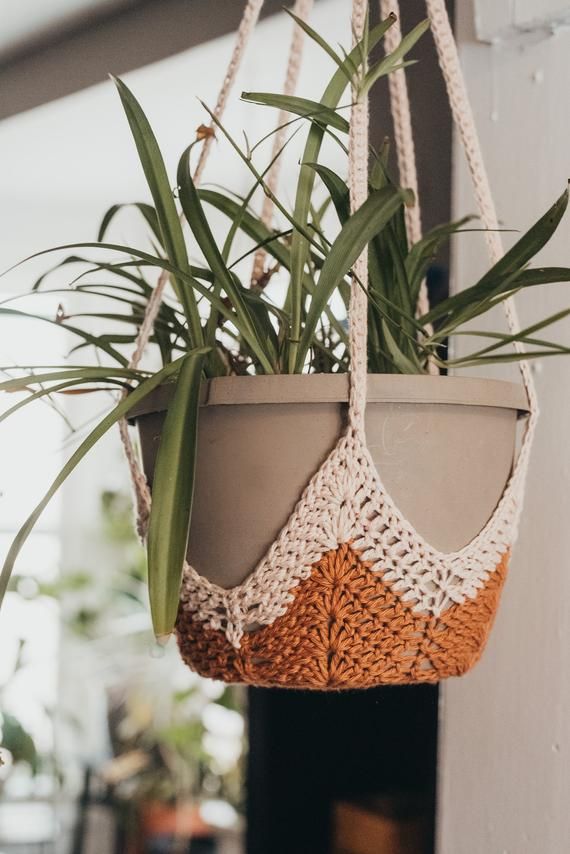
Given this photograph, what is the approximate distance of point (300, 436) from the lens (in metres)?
0.54

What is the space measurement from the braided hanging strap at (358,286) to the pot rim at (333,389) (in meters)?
0.01

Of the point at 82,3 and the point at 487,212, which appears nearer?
the point at 487,212

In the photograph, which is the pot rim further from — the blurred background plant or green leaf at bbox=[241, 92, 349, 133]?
the blurred background plant

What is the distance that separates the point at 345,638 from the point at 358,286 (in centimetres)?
22

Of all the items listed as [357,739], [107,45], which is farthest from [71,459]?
[107,45]

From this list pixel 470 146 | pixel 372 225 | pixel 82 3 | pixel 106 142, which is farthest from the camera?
pixel 106 142

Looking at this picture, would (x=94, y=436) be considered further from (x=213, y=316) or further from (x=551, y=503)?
(x=551, y=503)

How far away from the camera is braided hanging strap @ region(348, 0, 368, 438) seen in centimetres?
52

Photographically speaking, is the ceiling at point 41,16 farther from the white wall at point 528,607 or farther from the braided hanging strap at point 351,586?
the braided hanging strap at point 351,586

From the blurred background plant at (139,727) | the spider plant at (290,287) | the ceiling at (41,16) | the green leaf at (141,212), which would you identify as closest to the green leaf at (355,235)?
the spider plant at (290,287)

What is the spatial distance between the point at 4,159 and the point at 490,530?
2459 mm

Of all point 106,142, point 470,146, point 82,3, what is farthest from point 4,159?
point 470,146

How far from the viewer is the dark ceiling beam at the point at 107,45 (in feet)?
5.41

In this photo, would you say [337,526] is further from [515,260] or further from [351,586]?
[515,260]
